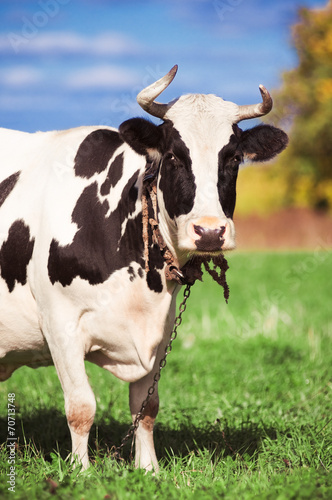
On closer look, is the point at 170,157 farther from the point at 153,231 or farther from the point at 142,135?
the point at 153,231

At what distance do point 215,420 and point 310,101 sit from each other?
1140 inches

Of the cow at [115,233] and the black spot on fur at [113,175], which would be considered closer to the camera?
the cow at [115,233]

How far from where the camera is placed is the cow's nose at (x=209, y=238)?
3553mm

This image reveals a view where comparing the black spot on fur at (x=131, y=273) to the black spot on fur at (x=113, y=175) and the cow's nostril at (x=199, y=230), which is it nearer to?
the black spot on fur at (x=113, y=175)

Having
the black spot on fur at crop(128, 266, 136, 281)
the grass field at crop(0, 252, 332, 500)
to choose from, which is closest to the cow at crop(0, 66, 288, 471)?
the black spot on fur at crop(128, 266, 136, 281)

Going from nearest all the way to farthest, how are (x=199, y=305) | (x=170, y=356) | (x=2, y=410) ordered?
(x=2, y=410)
(x=170, y=356)
(x=199, y=305)

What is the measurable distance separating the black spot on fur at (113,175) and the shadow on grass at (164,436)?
1.75 metres

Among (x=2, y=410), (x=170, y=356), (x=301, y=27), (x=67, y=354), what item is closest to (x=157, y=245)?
(x=67, y=354)

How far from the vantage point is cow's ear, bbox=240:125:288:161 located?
4.20m

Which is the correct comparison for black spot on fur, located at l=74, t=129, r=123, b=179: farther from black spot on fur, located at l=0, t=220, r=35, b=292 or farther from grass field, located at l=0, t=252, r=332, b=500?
grass field, located at l=0, t=252, r=332, b=500

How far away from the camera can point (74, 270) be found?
4008mm

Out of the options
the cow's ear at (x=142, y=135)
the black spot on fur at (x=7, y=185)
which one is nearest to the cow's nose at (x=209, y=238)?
the cow's ear at (x=142, y=135)

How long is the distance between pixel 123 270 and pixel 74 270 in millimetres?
296

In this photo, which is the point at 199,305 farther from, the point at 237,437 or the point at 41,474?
the point at 41,474
